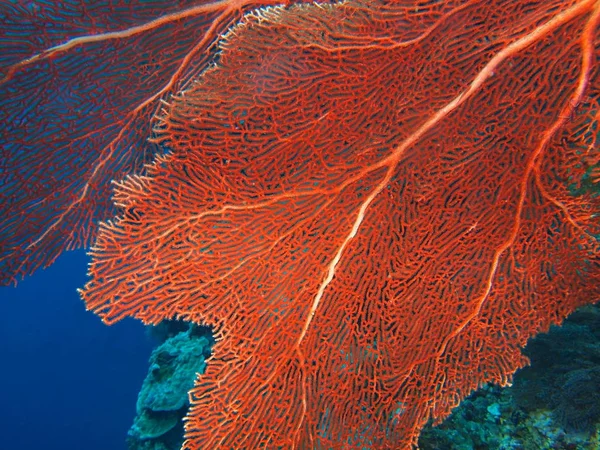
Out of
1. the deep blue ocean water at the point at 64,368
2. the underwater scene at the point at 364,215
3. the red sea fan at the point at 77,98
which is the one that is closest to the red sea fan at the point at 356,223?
A: the underwater scene at the point at 364,215

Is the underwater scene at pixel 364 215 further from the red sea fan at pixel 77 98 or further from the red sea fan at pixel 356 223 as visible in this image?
the red sea fan at pixel 77 98

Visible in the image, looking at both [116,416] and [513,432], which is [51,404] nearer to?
[116,416]

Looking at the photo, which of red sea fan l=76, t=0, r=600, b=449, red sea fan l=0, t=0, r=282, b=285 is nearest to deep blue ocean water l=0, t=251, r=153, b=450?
red sea fan l=0, t=0, r=282, b=285

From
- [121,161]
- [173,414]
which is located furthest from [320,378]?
[173,414]

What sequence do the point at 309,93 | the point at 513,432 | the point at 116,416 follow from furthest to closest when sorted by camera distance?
the point at 116,416 → the point at 513,432 → the point at 309,93

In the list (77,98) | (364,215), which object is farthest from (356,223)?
(77,98)
